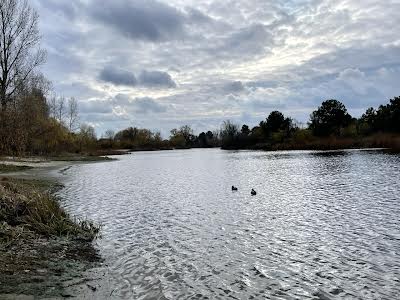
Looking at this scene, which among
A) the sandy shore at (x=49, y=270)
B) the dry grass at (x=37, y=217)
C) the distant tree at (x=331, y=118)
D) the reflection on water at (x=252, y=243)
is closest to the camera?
the sandy shore at (x=49, y=270)

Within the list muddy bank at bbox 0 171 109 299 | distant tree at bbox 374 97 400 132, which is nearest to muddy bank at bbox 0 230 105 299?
muddy bank at bbox 0 171 109 299

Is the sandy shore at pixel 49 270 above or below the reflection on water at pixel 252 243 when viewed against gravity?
above

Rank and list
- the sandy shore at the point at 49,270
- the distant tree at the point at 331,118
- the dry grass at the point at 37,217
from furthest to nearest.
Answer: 1. the distant tree at the point at 331,118
2. the dry grass at the point at 37,217
3. the sandy shore at the point at 49,270

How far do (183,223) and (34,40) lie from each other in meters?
41.8

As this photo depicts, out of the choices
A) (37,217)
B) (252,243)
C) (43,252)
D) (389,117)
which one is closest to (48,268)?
(43,252)

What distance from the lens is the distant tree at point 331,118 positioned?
116 m

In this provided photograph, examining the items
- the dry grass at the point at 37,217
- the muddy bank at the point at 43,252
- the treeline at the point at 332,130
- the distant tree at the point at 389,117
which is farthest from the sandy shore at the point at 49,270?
the distant tree at the point at 389,117

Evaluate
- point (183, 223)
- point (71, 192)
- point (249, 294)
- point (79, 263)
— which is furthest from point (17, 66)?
point (249, 294)

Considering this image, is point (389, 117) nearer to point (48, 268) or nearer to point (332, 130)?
point (332, 130)

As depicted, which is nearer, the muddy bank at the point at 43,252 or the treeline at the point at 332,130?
the muddy bank at the point at 43,252

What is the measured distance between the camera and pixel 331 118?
116562 millimetres

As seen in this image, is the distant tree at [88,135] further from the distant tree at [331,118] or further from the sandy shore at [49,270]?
the sandy shore at [49,270]

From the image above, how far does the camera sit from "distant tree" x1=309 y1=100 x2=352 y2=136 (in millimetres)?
116062

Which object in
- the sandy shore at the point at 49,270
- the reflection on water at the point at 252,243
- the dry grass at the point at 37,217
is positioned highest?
the dry grass at the point at 37,217
